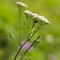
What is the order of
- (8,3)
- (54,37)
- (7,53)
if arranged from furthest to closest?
(8,3)
(54,37)
(7,53)

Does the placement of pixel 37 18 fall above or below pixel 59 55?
above

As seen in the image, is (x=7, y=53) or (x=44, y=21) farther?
(x=7, y=53)

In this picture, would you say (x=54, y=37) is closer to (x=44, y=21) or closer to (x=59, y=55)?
(x=59, y=55)

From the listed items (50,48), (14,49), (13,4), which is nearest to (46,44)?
(50,48)

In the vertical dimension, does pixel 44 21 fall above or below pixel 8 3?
above

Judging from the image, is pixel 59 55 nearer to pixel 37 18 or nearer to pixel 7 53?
pixel 7 53

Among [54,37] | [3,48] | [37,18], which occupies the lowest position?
[3,48]

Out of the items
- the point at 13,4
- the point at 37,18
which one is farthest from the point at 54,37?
the point at 37,18

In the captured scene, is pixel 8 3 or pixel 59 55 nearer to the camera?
pixel 59 55

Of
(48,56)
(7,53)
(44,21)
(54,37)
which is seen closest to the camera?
(44,21)
